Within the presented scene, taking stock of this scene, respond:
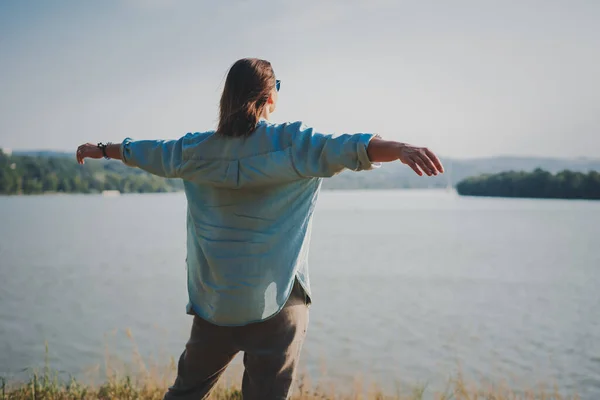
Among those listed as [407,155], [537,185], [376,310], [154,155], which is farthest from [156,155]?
[537,185]

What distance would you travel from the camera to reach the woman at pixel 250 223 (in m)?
2.00

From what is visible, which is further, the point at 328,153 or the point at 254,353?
the point at 254,353

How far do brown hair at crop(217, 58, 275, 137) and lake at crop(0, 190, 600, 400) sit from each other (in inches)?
226

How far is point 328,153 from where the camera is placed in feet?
5.81

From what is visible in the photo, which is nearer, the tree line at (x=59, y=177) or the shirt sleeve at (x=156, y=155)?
the shirt sleeve at (x=156, y=155)

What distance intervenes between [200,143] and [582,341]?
12.7 m

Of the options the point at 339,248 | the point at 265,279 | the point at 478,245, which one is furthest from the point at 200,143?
the point at 478,245

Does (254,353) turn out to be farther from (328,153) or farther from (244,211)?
(328,153)

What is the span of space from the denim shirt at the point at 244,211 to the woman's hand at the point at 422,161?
1.38ft

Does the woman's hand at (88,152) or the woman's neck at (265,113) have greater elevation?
the woman's neck at (265,113)

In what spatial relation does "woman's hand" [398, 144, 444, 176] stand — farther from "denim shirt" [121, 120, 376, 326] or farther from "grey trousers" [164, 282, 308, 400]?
"grey trousers" [164, 282, 308, 400]

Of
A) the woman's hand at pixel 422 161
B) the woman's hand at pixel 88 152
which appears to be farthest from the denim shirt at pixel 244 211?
the woman's hand at pixel 422 161

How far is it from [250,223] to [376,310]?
41.3 ft

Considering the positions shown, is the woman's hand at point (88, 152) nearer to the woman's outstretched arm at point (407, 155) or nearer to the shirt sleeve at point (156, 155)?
the shirt sleeve at point (156, 155)
